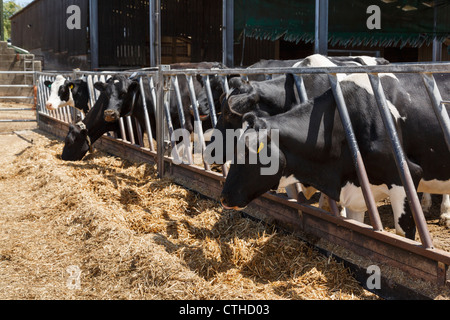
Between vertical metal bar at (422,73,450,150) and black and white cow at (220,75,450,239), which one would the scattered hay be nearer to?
black and white cow at (220,75,450,239)

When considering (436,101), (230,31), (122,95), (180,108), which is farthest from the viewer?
(230,31)

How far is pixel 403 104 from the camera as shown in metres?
3.90

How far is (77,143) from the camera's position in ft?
27.5

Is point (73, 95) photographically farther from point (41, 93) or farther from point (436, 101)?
A: point (436, 101)

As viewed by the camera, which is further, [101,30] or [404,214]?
[101,30]

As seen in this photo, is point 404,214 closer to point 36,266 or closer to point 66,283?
point 66,283

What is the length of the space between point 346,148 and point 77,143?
5515 mm

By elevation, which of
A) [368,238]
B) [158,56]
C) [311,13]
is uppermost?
[311,13]

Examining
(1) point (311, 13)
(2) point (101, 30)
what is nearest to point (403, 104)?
(1) point (311, 13)

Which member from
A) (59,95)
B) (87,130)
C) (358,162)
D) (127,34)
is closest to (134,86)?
(87,130)

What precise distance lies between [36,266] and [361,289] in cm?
252

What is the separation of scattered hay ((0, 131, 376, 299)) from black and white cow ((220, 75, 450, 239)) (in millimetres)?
548

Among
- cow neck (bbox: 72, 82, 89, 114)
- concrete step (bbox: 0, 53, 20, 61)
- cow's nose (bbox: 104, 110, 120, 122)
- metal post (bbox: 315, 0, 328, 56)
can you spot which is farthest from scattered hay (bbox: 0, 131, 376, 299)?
concrete step (bbox: 0, 53, 20, 61)

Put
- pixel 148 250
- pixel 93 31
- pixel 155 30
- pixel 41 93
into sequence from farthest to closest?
pixel 93 31 → pixel 41 93 → pixel 155 30 → pixel 148 250
